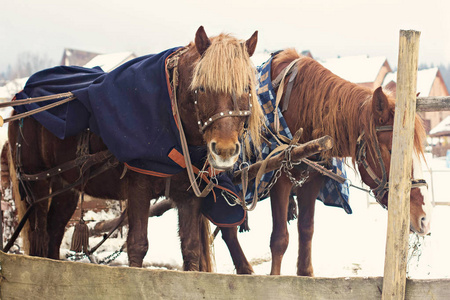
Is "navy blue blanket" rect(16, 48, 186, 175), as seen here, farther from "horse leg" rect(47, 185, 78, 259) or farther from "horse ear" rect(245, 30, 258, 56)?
"horse leg" rect(47, 185, 78, 259)

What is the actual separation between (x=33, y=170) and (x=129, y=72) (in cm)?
131

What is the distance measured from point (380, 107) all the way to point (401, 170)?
1111 mm

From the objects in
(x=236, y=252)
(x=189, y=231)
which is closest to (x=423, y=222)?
(x=189, y=231)

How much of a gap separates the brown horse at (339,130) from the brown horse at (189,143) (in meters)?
0.70

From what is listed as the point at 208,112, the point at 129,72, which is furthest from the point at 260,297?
the point at 129,72

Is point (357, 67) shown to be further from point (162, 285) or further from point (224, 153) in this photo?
point (162, 285)

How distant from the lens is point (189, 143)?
2973 mm

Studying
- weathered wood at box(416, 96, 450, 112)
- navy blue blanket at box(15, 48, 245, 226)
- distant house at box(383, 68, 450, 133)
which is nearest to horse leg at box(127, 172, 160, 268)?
navy blue blanket at box(15, 48, 245, 226)

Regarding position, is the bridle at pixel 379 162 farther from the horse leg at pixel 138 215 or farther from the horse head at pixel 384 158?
the horse leg at pixel 138 215

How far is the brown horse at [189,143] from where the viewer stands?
102 inches

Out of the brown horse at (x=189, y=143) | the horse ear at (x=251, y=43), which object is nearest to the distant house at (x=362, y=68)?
the brown horse at (x=189, y=143)

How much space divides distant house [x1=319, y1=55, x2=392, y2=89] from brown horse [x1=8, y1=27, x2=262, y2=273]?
75.7ft

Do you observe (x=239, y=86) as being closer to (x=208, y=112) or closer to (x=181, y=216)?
(x=208, y=112)

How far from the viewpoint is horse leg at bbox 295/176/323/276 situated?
4105 millimetres
